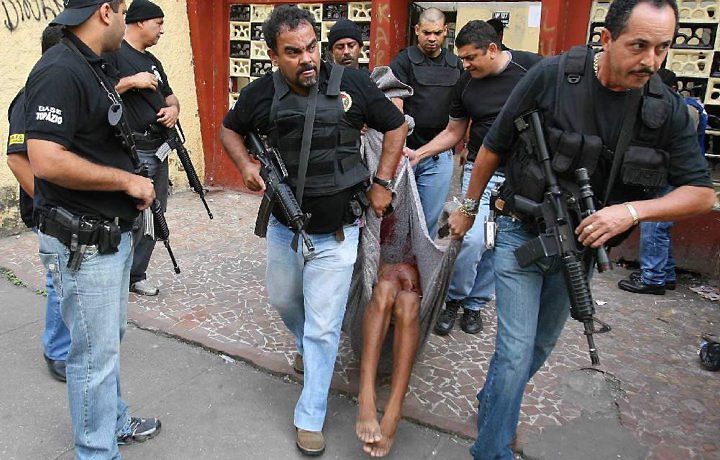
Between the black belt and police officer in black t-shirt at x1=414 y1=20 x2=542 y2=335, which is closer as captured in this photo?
police officer in black t-shirt at x1=414 y1=20 x2=542 y2=335

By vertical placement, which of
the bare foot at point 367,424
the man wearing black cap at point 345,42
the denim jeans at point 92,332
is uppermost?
the man wearing black cap at point 345,42

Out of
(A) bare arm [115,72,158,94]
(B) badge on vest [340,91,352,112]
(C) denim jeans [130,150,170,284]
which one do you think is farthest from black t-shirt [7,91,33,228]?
(B) badge on vest [340,91,352,112]

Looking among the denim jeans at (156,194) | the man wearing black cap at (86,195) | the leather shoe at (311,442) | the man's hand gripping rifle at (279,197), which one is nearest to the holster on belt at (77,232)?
the man wearing black cap at (86,195)

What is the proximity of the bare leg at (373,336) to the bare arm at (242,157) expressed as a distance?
2.49ft

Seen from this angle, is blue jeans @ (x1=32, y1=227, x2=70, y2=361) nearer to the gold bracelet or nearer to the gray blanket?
the gray blanket

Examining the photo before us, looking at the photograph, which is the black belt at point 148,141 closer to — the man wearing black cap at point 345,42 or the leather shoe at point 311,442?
the man wearing black cap at point 345,42

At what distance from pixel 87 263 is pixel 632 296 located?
3874mm

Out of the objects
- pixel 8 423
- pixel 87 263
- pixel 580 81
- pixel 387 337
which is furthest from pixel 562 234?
pixel 8 423

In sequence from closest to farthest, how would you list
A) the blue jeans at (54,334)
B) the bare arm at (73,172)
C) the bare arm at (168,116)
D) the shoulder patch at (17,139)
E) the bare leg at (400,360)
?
the bare arm at (73,172), the shoulder patch at (17,139), the bare leg at (400,360), the blue jeans at (54,334), the bare arm at (168,116)

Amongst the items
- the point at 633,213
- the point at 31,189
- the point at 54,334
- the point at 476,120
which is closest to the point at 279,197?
the point at 31,189

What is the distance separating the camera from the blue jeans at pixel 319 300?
2680 millimetres

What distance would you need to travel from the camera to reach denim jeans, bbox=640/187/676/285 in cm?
454

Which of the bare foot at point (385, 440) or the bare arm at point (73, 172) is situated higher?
the bare arm at point (73, 172)

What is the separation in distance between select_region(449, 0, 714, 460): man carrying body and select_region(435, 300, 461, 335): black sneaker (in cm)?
140
